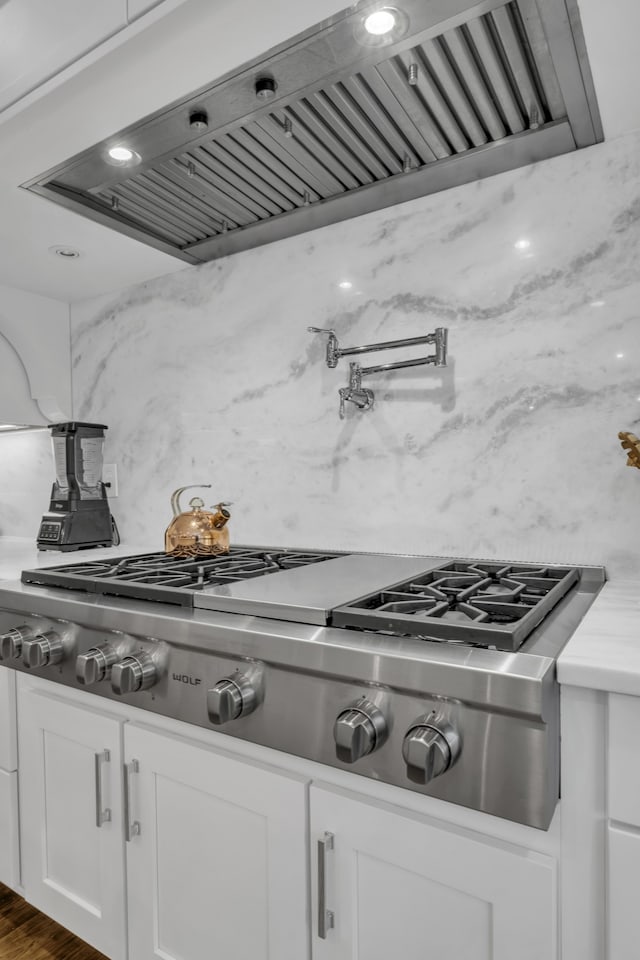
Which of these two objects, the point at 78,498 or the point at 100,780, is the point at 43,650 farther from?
the point at 78,498

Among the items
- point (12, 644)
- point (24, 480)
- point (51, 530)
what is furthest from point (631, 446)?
point (24, 480)

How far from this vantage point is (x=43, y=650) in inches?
46.3

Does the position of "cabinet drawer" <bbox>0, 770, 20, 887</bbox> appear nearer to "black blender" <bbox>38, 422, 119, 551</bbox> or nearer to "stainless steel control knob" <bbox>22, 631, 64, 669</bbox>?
"stainless steel control knob" <bbox>22, 631, 64, 669</bbox>

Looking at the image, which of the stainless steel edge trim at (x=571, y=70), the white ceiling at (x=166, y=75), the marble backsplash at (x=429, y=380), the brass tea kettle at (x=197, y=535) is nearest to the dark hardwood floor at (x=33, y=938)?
the brass tea kettle at (x=197, y=535)

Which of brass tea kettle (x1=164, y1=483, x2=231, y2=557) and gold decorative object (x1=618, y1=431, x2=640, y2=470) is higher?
gold decorative object (x1=618, y1=431, x2=640, y2=470)

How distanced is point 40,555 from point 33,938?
1034 millimetres

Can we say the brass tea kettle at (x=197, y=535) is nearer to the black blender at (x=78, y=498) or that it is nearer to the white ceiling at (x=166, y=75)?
the black blender at (x=78, y=498)

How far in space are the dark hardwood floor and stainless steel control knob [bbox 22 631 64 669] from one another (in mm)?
761

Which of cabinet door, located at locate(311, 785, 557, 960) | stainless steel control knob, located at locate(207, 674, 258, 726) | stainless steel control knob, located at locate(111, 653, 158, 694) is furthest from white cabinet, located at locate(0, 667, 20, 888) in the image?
cabinet door, located at locate(311, 785, 557, 960)

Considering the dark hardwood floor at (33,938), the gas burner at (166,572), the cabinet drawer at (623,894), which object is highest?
the gas burner at (166,572)

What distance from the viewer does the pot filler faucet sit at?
147 centimetres

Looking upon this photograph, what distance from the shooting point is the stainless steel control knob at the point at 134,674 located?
1010 millimetres

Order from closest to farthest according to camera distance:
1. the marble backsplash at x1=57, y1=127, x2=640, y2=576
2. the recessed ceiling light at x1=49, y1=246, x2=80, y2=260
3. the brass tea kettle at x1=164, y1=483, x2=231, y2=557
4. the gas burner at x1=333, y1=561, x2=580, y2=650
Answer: the gas burner at x1=333, y1=561, x2=580, y2=650
the marble backsplash at x1=57, y1=127, x2=640, y2=576
the brass tea kettle at x1=164, y1=483, x2=231, y2=557
the recessed ceiling light at x1=49, y1=246, x2=80, y2=260

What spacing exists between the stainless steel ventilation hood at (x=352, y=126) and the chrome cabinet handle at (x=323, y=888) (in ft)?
4.33
